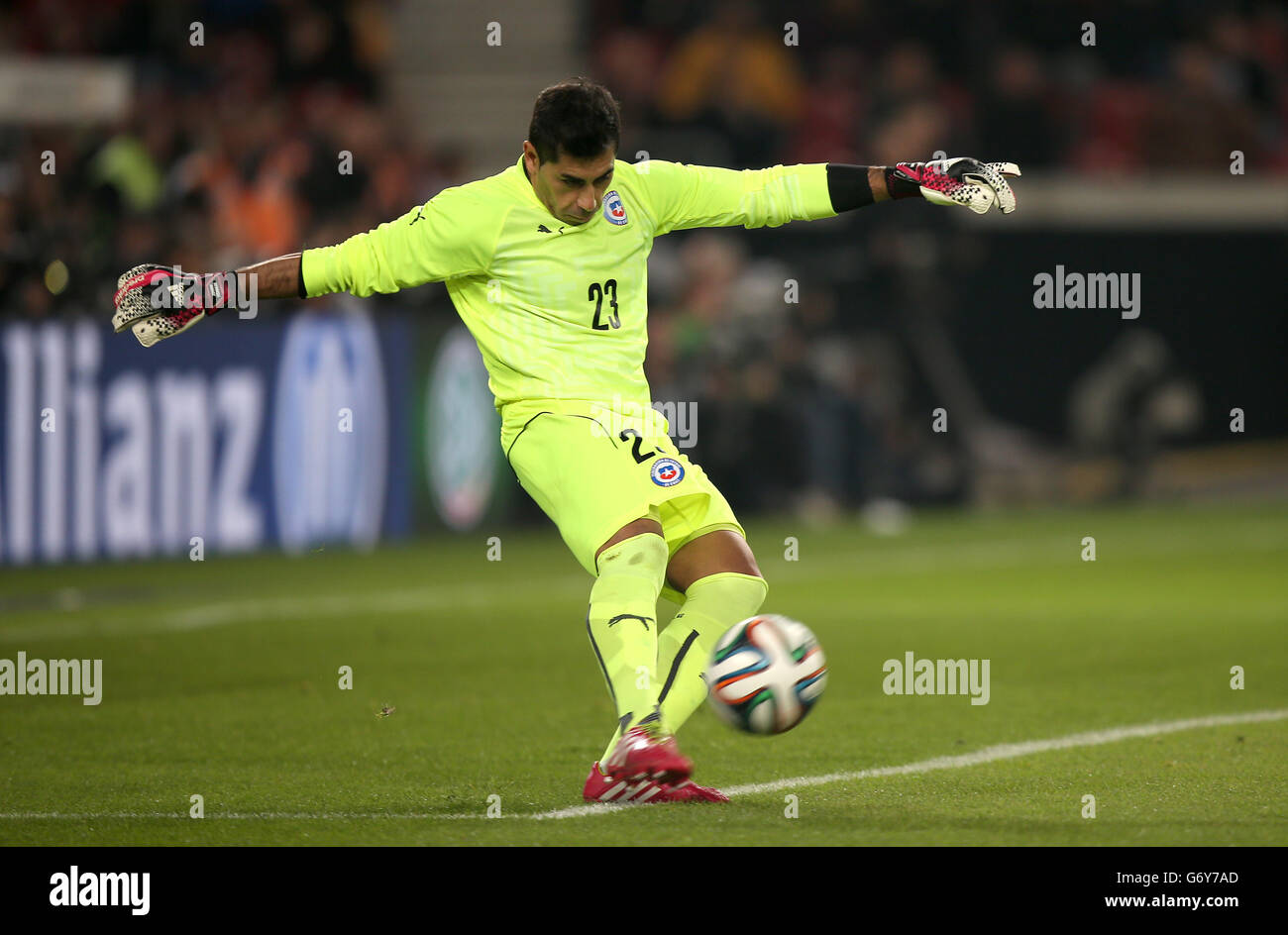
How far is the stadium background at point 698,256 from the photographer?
12.8 m

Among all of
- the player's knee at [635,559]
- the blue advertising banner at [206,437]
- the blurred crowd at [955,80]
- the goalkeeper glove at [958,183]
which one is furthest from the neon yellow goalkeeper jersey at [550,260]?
the blurred crowd at [955,80]

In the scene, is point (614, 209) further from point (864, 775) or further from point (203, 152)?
point (203, 152)

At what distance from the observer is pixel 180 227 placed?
13617mm

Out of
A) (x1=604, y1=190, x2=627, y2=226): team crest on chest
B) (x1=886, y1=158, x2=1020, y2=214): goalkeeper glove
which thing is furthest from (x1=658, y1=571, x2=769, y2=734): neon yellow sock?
(x1=886, y1=158, x2=1020, y2=214): goalkeeper glove

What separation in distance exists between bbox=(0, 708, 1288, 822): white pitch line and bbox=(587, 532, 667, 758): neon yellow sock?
0.99ft

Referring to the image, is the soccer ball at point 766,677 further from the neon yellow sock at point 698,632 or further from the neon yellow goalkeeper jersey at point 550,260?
the neon yellow goalkeeper jersey at point 550,260

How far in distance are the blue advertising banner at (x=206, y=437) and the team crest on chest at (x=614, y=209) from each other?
6.91 metres

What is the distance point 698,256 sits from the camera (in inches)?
678

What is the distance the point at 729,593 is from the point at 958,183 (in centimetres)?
131

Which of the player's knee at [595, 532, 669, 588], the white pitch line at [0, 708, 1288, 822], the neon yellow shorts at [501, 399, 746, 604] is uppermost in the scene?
the neon yellow shorts at [501, 399, 746, 604]

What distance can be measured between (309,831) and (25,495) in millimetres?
7388

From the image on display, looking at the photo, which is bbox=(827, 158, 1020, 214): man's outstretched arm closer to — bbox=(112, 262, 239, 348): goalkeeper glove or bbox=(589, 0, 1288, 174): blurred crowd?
bbox=(112, 262, 239, 348): goalkeeper glove

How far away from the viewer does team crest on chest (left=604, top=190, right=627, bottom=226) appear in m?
5.91

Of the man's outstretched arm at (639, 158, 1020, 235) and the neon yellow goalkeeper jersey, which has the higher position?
the man's outstretched arm at (639, 158, 1020, 235)
